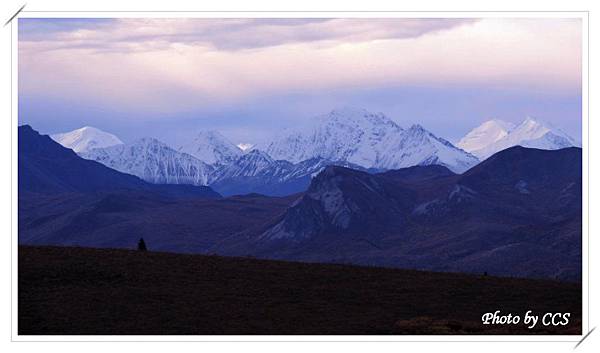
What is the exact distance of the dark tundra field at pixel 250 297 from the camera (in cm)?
4775

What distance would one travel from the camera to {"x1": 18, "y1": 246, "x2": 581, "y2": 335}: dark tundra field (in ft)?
157

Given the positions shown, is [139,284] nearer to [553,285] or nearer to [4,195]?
[4,195]

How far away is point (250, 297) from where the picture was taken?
2147 inches

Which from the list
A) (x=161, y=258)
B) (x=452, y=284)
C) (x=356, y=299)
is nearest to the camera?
(x=356, y=299)

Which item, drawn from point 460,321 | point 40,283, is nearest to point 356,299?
point 460,321

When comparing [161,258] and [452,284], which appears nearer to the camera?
[452,284]
